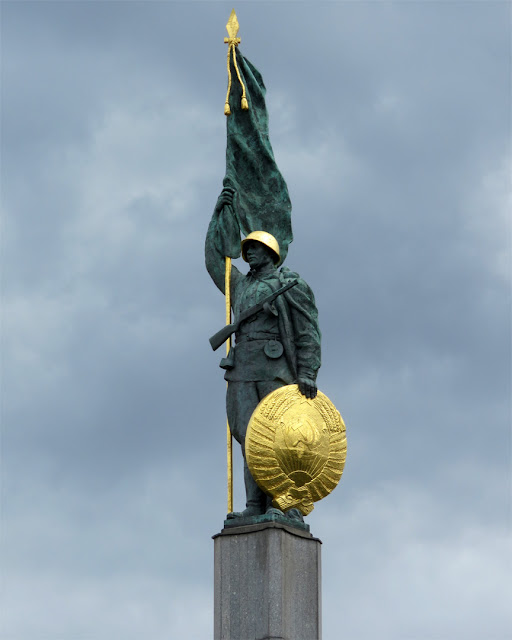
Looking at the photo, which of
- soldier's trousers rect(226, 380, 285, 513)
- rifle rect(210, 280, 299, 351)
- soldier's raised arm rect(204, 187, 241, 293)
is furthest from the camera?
soldier's raised arm rect(204, 187, 241, 293)

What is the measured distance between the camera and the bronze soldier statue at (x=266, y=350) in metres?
24.0

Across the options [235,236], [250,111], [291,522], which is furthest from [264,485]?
[250,111]

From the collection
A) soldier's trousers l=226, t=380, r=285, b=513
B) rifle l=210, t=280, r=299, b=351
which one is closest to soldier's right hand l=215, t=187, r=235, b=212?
rifle l=210, t=280, r=299, b=351

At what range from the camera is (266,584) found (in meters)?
22.8

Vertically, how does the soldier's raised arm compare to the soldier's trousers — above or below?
above

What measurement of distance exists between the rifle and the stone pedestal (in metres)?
2.77

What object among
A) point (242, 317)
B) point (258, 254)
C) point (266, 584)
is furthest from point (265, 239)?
point (266, 584)

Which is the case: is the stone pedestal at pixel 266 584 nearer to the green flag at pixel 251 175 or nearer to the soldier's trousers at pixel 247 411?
the soldier's trousers at pixel 247 411

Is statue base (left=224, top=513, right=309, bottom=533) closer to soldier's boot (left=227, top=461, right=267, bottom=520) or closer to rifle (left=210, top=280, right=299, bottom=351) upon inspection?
soldier's boot (left=227, top=461, right=267, bottom=520)

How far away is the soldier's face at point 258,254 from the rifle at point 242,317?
0.62 meters

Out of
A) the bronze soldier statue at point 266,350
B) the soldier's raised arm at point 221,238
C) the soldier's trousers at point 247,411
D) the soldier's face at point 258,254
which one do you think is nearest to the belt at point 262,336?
the bronze soldier statue at point 266,350

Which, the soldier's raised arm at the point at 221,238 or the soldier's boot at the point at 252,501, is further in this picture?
the soldier's raised arm at the point at 221,238

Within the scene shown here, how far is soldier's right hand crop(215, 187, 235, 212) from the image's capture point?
25328 millimetres

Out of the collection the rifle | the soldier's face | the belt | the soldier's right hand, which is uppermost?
the soldier's right hand
